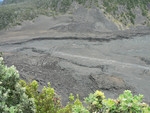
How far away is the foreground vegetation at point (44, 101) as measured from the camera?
315cm

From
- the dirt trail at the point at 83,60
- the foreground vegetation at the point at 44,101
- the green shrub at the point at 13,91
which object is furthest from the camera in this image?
the dirt trail at the point at 83,60

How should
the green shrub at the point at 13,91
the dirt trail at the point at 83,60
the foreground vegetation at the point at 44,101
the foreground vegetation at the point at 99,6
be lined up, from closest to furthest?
the foreground vegetation at the point at 44,101, the green shrub at the point at 13,91, the dirt trail at the point at 83,60, the foreground vegetation at the point at 99,6

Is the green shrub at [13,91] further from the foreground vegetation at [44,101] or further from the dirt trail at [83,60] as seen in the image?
the dirt trail at [83,60]

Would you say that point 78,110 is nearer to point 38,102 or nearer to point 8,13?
point 38,102

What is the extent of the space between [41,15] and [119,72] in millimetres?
21389

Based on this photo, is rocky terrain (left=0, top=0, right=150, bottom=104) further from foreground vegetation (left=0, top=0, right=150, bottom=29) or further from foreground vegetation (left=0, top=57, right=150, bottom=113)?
foreground vegetation (left=0, top=0, right=150, bottom=29)

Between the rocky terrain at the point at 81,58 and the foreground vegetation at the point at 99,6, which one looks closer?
the rocky terrain at the point at 81,58

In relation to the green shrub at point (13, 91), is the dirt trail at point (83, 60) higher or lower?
lower

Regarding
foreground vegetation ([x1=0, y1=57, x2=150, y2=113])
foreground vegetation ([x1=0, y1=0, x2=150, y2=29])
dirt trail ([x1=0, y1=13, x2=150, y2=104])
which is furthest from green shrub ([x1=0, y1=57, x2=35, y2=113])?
foreground vegetation ([x1=0, y1=0, x2=150, y2=29])

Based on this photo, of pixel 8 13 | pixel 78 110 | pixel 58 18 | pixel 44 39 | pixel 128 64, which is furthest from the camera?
pixel 8 13

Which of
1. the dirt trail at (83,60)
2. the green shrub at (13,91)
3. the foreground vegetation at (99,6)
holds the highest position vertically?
the foreground vegetation at (99,6)

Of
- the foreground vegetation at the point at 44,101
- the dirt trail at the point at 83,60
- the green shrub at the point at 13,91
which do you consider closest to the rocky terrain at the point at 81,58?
the dirt trail at the point at 83,60

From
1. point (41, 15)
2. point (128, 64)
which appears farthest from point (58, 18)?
point (128, 64)

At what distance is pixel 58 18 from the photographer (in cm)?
2783
